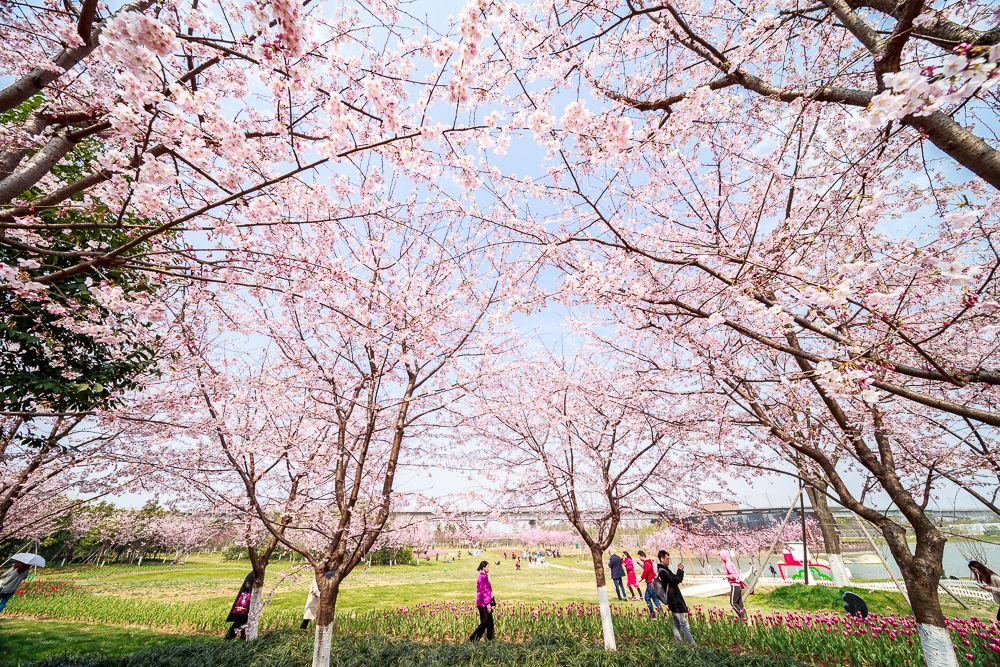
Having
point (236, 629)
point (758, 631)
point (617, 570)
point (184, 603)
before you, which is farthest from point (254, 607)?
point (617, 570)

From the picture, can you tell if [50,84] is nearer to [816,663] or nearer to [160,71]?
[160,71]

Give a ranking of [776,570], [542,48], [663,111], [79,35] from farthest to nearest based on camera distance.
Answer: [776,570], [663,111], [542,48], [79,35]

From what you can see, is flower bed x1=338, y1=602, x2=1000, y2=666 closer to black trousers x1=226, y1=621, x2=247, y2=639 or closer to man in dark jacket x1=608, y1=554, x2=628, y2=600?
black trousers x1=226, y1=621, x2=247, y2=639

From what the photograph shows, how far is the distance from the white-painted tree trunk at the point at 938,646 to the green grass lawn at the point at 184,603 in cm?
737

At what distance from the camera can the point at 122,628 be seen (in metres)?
10.4

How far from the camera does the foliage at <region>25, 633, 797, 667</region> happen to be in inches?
227

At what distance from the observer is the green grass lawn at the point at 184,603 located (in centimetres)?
880

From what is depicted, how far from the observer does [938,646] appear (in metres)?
4.10

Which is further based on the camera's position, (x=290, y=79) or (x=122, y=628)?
(x=122, y=628)

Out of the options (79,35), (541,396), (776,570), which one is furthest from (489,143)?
(776,570)

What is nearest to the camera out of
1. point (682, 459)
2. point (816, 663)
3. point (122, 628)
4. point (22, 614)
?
point (816, 663)

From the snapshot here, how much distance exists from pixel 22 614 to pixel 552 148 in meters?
19.5

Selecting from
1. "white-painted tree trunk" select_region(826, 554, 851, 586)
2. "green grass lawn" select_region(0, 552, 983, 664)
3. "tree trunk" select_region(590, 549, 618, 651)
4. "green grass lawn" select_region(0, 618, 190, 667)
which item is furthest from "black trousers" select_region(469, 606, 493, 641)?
"white-painted tree trunk" select_region(826, 554, 851, 586)

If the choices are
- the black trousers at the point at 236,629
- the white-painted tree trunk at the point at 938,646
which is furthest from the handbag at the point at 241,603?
the white-painted tree trunk at the point at 938,646
